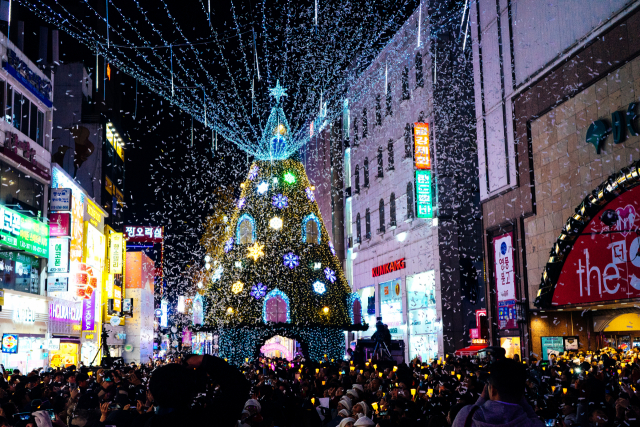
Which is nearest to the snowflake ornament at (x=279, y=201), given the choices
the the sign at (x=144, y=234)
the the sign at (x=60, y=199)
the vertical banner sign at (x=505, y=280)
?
the the sign at (x=60, y=199)

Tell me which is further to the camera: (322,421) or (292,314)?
(292,314)

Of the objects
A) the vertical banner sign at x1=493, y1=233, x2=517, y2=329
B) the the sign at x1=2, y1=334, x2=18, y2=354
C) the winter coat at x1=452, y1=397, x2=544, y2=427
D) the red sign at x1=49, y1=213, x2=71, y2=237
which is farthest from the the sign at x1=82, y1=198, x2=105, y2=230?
the winter coat at x1=452, y1=397, x2=544, y2=427

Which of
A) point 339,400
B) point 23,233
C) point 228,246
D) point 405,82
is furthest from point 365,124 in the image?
point 339,400

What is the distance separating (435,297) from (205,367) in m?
32.3

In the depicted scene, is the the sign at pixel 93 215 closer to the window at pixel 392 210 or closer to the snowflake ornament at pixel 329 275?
the snowflake ornament at pixel 329 275

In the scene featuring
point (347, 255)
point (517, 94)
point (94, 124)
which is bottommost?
point (347, 255)

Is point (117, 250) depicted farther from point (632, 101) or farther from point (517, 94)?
point (632, 101)

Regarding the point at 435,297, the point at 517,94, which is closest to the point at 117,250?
the point at 435,297

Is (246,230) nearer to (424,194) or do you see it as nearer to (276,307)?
(276,307)

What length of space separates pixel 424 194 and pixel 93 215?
23.8 m

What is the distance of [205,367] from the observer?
3789 millimetres

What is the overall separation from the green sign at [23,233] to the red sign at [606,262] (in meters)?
20.9

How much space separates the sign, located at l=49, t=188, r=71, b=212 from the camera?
32719 mm

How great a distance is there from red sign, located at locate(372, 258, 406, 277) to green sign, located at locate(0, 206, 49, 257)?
19300 millimetres
